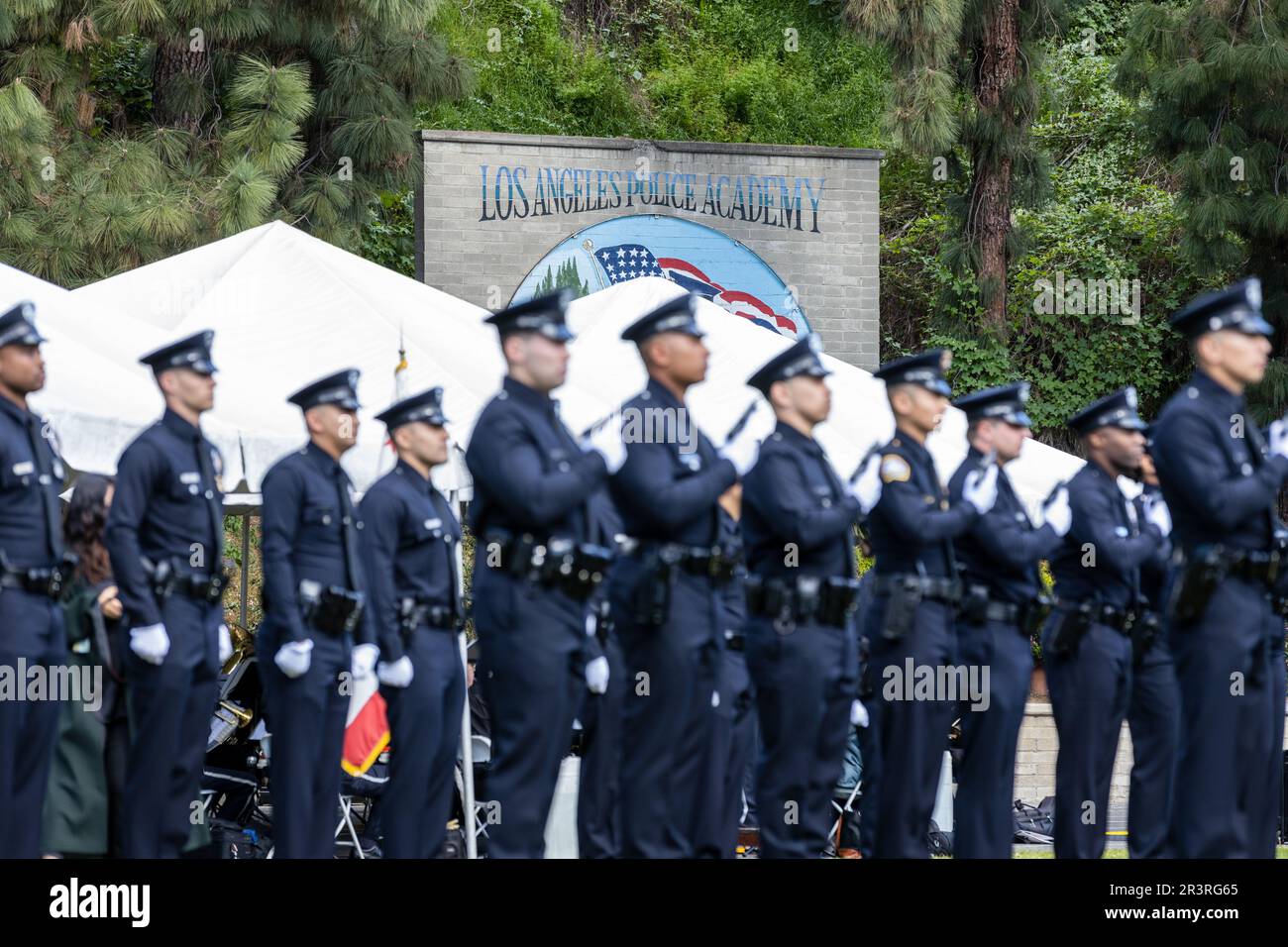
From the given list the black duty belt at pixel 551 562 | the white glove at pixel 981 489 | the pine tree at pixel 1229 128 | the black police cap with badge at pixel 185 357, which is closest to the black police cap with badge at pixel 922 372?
the white glove at pixel 981 489

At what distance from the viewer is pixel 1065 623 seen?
7309 mm

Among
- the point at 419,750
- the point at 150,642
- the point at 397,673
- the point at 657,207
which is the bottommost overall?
the point at 419,750

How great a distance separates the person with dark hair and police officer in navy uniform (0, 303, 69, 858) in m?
0.90

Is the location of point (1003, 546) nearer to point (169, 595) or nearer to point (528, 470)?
point (528, 470)

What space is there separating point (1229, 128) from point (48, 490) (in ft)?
47.9

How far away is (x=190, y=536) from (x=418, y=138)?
1312 cm

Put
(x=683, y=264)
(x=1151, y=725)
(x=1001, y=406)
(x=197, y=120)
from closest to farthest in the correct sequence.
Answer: (x=1001, y=406)
(x=1151, y=725)
(x=197, y=120)
(x=683, y=264)

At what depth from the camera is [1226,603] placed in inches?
239

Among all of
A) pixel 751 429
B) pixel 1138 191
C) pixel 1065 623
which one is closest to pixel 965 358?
pixel 1138 191

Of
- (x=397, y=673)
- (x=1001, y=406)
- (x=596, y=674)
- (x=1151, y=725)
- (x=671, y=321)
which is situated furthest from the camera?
(x=1151, y=725)

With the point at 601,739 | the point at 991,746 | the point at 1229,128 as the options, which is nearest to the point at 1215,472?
the point at 991,746

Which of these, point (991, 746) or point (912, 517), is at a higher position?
point (912, 517)
